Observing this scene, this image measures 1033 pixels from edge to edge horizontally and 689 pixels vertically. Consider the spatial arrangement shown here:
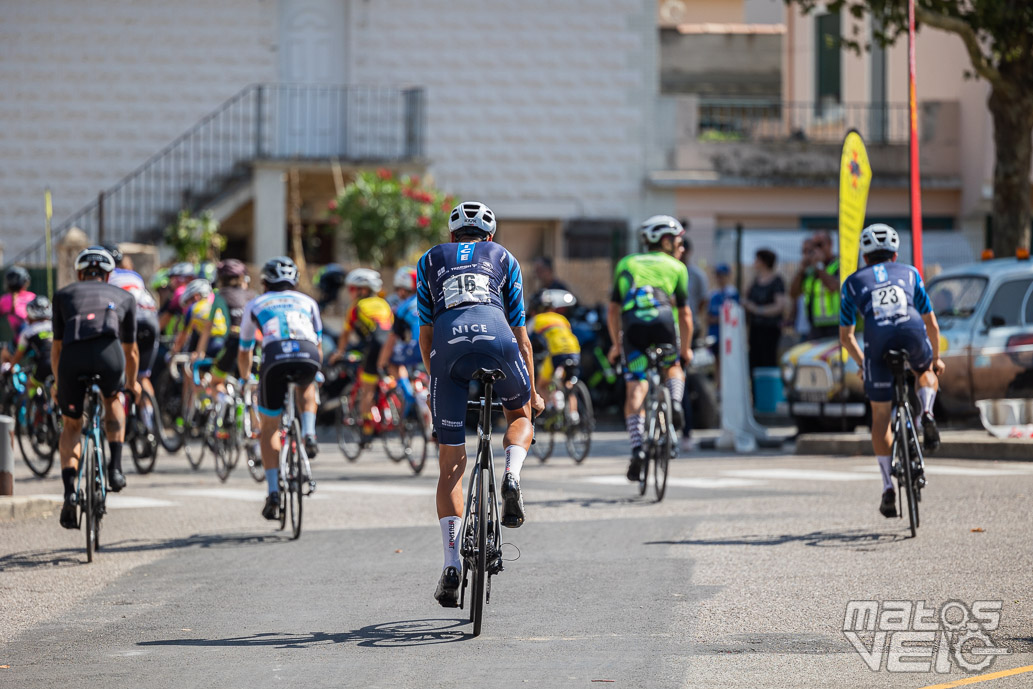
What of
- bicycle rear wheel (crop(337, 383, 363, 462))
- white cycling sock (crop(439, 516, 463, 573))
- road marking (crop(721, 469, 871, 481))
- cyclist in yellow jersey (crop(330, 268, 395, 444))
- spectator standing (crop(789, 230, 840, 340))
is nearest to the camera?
white cycling sock (crop(439, 516, 463, 573))

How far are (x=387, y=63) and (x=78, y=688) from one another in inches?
894

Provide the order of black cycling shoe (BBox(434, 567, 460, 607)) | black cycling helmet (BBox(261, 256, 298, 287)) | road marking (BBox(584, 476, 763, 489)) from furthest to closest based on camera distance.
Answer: road marking (BBox(584, 476, 763, 489)), black cycling helmet (BBox(261, 256, 298, 287)), black cycling shoe (BBox(434, 567, 460, 607))

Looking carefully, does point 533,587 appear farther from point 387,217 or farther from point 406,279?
point 387,217

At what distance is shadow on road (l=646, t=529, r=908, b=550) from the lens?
384 inches

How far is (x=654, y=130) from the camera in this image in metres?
28.8

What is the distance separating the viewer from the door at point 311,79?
28.0 metres

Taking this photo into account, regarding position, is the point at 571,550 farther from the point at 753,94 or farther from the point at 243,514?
the point at 753,94

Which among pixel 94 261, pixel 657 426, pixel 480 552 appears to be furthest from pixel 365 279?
pixel 480 552

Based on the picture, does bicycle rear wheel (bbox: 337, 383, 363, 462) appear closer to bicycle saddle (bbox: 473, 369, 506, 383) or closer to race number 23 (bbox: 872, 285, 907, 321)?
race number 23 (bbox: 872, 285, 907, 321)

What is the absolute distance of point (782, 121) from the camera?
30422 mm

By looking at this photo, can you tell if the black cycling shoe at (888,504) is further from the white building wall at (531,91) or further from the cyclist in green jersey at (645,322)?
the white building wall at (531,91)

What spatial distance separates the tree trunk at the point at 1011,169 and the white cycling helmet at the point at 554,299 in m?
5.74

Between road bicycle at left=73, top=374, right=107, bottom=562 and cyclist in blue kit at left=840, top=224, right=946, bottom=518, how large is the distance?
4.69 meters

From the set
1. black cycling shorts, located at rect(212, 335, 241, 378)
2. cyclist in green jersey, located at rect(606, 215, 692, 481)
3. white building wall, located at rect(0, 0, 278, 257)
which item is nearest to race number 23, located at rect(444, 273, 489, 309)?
cyclist in green jersey, located at rect(606, 215, 692, 481)
